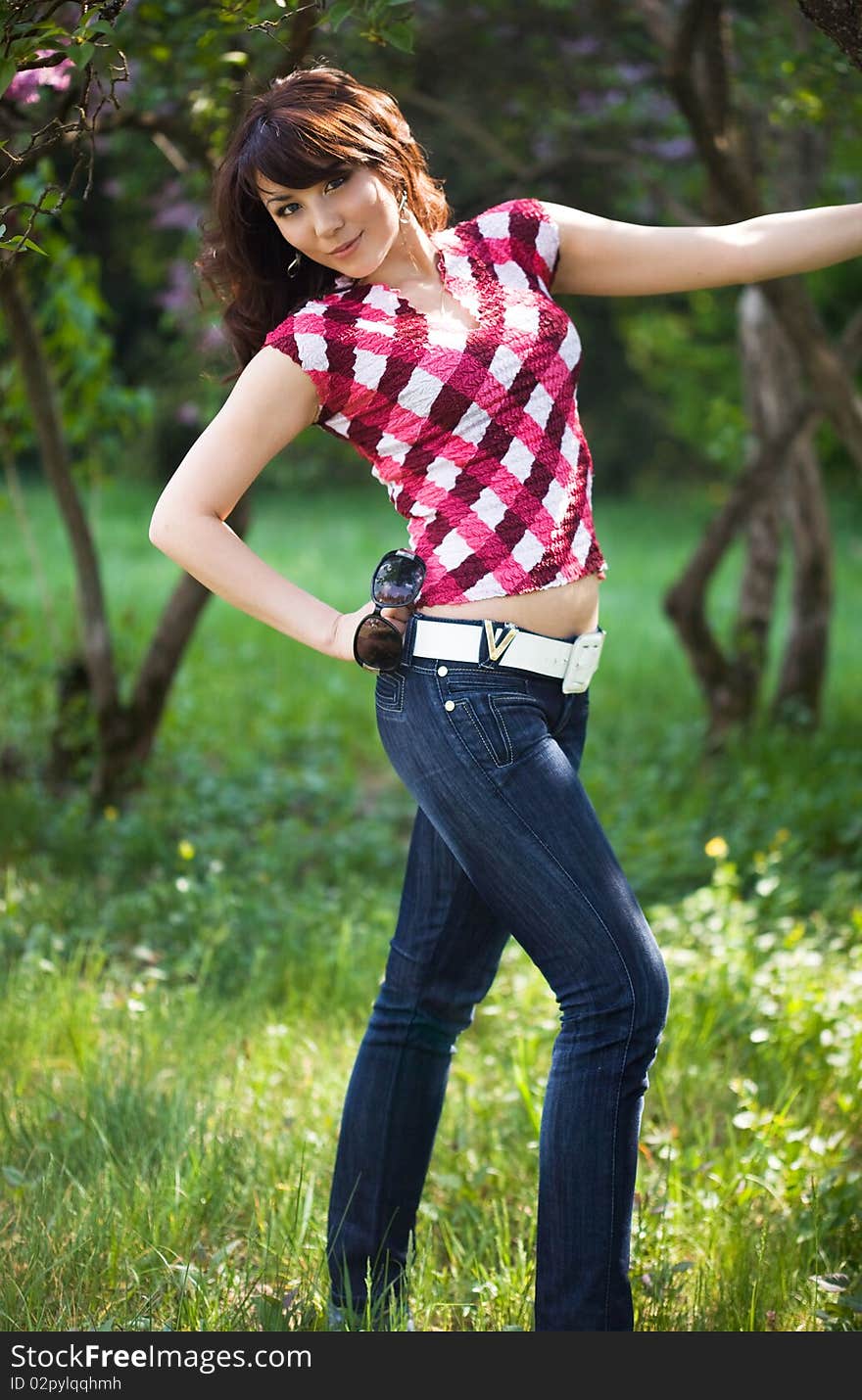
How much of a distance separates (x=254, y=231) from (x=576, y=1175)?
4.18 feet

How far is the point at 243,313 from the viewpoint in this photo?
6.56ft

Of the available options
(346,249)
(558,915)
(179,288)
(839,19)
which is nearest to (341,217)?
(346,249)

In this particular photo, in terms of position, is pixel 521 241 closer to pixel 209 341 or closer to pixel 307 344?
pixel 307 344

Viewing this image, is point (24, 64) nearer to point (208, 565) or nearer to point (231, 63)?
point (208, 565)

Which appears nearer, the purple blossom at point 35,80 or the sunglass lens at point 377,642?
the sunglass lens at point 377,642

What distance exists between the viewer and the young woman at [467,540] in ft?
5.77

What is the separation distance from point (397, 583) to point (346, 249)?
0.43 m

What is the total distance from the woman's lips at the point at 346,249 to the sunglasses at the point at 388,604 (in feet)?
1.27

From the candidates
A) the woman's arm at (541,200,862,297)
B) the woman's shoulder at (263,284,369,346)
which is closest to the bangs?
the woman's shoulder at (263,284,369,346)

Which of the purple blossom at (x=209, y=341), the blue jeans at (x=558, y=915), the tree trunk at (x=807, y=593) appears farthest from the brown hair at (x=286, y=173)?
the tree trunk at (x=807, y=593)

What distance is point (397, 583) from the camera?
5.92 feet

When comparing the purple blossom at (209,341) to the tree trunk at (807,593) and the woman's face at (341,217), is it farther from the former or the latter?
the woman's face at (341,217)

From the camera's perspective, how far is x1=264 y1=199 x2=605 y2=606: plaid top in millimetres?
1800

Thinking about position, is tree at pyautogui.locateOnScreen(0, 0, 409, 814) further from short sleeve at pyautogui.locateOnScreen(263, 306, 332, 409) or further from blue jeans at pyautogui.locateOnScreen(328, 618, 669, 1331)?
blue jeans at pyautogui.locateOnScreen(328, 618, 669, 1331)
